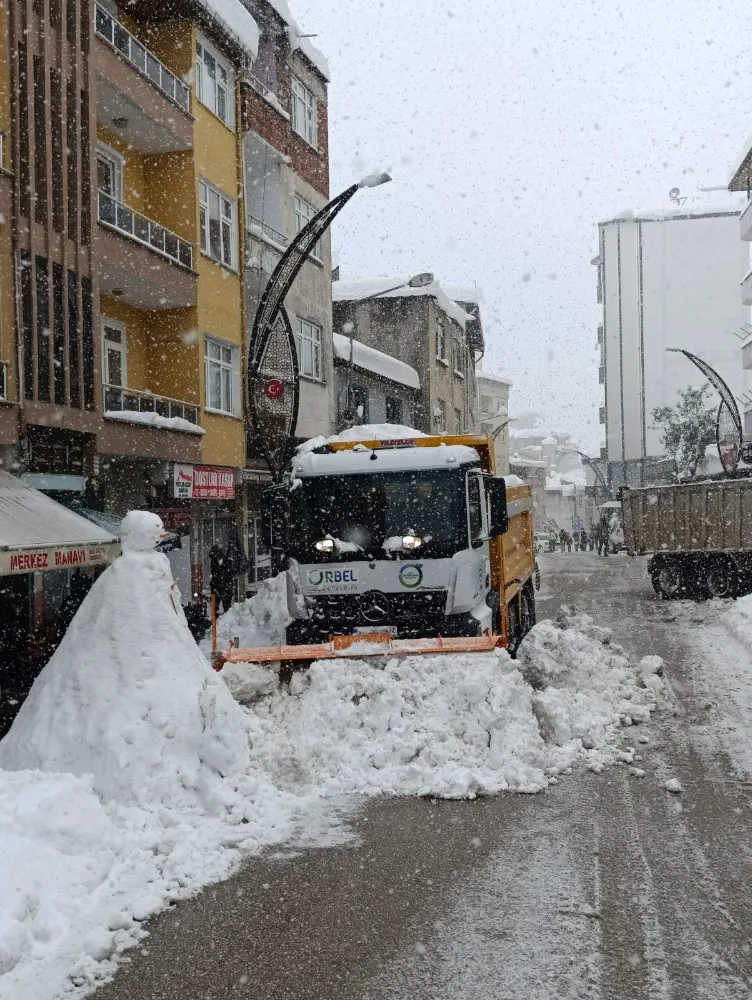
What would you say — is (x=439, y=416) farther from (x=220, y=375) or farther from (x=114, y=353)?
(x=114, y=353)

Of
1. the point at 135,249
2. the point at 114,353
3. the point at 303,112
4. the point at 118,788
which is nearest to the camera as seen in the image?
the point at 118,788

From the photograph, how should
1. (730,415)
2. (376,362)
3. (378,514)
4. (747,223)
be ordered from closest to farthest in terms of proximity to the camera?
(378,514), (376,362), (747,223), (730,415)

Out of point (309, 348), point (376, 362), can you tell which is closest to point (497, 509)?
point (309, 348)

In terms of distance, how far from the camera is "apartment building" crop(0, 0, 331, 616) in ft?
45.1

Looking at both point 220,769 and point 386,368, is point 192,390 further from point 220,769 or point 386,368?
point 386,368

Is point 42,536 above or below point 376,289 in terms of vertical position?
below

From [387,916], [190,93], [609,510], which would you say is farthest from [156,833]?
[609,510]

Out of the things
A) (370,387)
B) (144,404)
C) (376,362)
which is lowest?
(144,404)

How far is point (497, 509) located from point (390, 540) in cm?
133

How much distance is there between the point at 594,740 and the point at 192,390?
12.5m

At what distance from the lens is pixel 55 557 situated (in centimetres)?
1195

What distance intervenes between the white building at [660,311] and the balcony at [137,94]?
5745cm

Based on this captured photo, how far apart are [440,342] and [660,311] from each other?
36630mm

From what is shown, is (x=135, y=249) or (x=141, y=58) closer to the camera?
(x=135, y=249)
